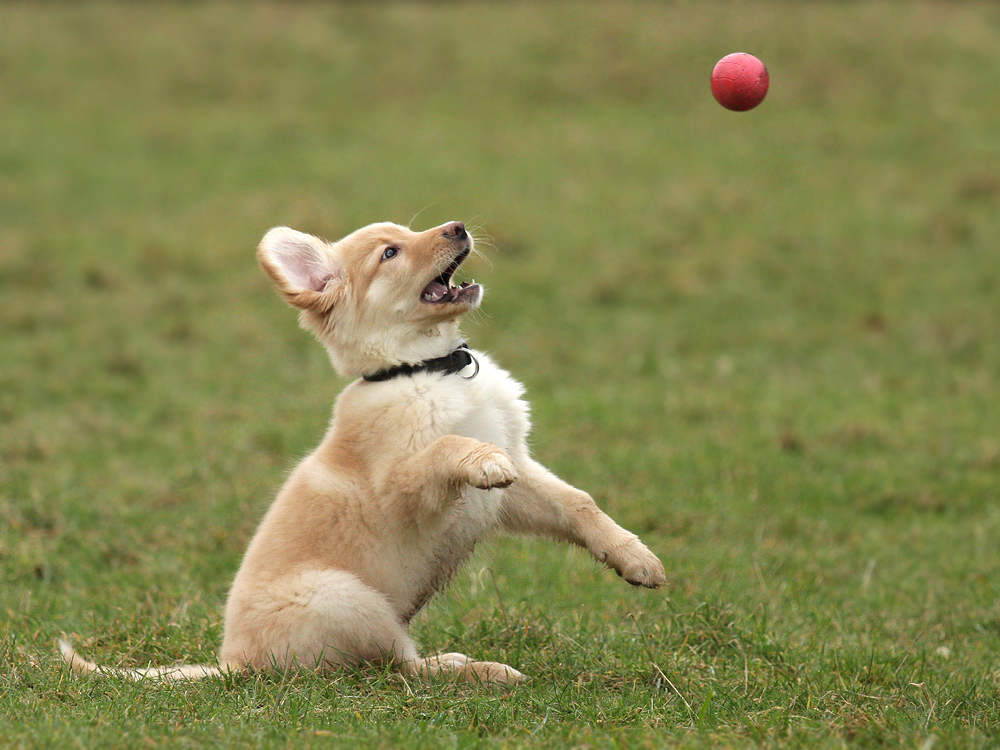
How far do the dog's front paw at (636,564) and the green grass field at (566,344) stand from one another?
1.15 ft

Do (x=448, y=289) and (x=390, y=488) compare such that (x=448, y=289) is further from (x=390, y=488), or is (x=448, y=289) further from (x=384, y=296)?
(x=390, y=488)

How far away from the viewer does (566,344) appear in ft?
32.2

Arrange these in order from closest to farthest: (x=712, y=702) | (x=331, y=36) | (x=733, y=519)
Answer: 1. (x=712, y=702)
2. (x=733, y=519)
3. (x=331, y=36)

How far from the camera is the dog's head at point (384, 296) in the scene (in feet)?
13.8

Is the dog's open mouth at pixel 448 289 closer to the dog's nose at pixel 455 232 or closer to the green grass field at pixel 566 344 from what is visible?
the dog's nose at pixel 455 232

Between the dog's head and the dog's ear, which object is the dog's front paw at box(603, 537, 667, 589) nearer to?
the dog's head

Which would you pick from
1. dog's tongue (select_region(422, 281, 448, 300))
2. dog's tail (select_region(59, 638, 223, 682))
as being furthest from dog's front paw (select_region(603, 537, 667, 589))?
dog's tail (select_region(59, 638, 223, 682))

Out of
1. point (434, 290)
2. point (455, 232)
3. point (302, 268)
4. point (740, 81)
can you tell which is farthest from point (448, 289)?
point (740, 81)

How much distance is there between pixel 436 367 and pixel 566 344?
575 cm

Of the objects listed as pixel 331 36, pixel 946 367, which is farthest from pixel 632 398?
pixel 331 36

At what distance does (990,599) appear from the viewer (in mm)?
5270

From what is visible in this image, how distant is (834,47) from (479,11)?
240 inches

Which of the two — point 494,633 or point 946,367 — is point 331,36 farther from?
point 494,633

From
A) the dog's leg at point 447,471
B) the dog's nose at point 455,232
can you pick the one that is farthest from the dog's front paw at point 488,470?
the dog's nose at point 455,232
